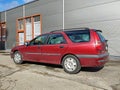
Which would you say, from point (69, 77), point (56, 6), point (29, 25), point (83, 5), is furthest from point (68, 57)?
point (29, 25)

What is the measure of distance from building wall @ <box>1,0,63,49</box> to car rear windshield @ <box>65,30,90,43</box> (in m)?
7.06

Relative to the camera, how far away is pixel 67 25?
1410 cm

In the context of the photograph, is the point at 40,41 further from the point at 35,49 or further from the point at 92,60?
the point at 92,60

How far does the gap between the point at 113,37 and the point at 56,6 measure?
577 cm

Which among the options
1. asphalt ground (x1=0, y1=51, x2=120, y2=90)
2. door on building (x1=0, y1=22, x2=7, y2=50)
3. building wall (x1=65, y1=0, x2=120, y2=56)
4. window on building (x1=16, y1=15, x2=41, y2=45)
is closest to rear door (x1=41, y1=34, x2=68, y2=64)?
asphalt ground (x1=0, y1=51, x2=120, y2=90)

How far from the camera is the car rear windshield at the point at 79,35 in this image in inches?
282

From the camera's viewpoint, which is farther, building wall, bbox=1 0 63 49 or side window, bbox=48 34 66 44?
building wall, bbox=1 0 63 49

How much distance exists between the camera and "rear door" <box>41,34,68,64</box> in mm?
7641

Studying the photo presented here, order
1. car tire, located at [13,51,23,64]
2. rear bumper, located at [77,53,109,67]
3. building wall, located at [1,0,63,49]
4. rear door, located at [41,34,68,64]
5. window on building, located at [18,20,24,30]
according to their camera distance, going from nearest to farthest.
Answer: rear bumper, located at [77,53,109,67]
rear door, located at [41,34,68,64]
car tire, located at [13,51,23,64]
building wall, located at [1,0,63,49]
window on building, located at [18,20,24,30]

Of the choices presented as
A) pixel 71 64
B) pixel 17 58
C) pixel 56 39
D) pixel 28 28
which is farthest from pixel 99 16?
pixel 28 28

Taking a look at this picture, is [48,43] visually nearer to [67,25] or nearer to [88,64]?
[88,64]

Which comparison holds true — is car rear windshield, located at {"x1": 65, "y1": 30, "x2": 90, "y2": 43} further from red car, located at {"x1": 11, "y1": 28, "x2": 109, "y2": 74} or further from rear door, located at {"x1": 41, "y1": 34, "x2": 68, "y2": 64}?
rear door, located at {"x1": 41, "y1": 34, "x2": 68, "y2": 64}

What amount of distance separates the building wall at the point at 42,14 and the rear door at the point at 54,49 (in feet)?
21.5

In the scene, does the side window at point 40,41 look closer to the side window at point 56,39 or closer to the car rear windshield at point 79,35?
the side window at point 56,39
